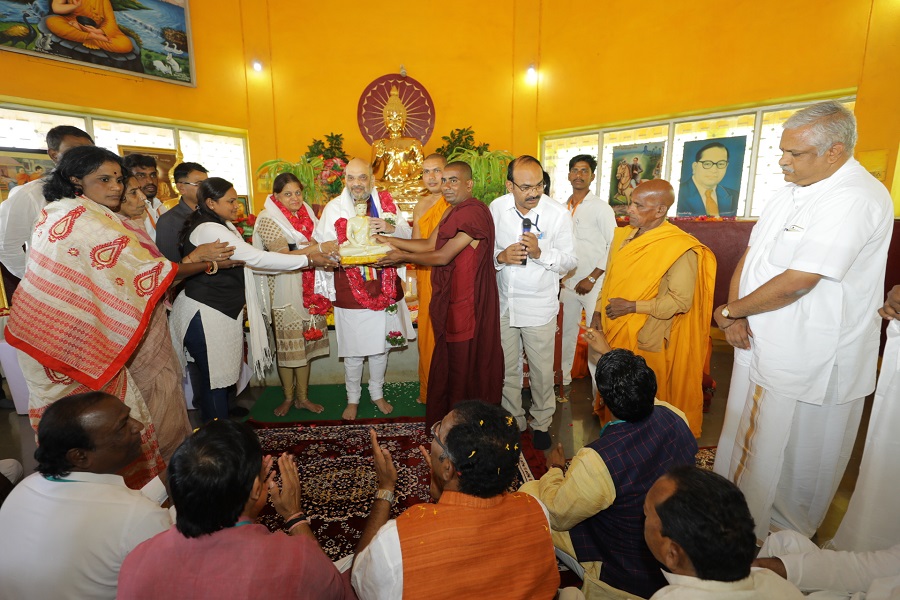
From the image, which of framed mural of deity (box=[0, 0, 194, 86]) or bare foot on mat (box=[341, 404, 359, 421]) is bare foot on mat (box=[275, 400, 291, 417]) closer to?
bare foot on mat (box=[341, 404, 359, 421])

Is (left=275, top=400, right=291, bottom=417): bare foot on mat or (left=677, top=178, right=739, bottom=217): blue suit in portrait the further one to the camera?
(left=677, top=178, right=739, bottom=217): blue suit in portrait

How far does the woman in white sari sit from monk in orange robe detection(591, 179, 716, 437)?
239 centimetres

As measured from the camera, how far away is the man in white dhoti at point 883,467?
2.08m

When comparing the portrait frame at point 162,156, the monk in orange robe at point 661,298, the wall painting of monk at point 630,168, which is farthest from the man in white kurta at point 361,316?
the wall painting of monk at point 630,168

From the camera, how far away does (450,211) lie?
3283 millimetres

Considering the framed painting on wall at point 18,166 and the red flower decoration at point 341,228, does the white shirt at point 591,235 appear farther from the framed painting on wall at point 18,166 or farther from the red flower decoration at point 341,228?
the framed painting on wall at point 18,166

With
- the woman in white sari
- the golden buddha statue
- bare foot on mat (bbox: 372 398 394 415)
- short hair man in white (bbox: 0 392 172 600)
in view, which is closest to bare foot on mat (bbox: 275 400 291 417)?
the woman in white sari

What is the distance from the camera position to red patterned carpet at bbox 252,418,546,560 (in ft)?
8.84

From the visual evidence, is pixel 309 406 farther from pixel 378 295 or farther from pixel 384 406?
pixel 378 295

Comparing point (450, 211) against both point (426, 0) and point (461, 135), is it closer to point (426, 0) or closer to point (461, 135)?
point (461, 135)

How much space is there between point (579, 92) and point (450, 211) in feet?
23.2

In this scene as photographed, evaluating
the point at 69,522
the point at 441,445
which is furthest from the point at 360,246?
the point at 69,522

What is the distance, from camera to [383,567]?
1.25 meters

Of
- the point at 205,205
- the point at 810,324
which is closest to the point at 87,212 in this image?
the point at 205,205
